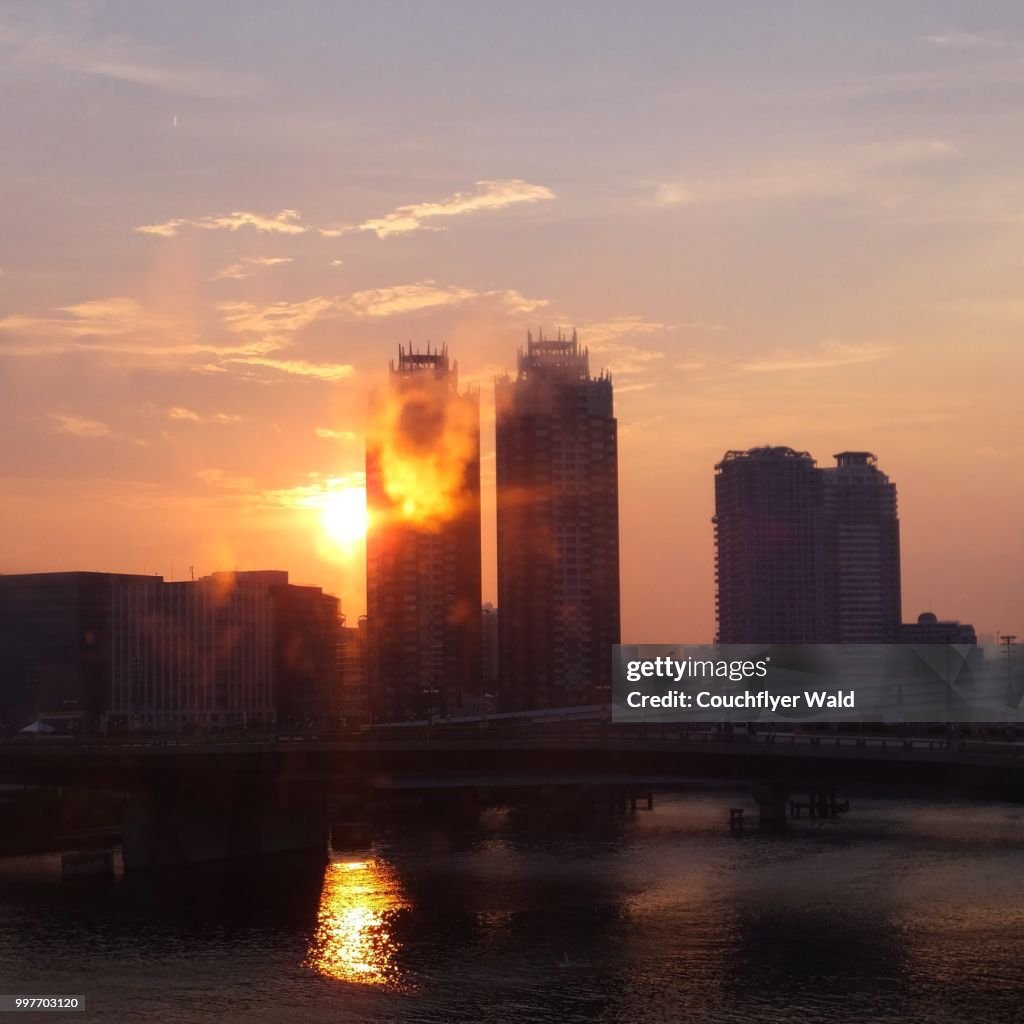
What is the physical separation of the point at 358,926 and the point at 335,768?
3218cm

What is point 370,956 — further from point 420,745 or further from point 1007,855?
point 1007,855

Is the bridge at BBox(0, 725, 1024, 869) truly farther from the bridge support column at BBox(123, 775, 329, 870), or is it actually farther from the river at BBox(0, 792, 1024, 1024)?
the river at BBox(0, 792, 1024, 1024)

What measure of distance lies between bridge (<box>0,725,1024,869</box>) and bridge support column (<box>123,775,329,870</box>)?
0.30ft

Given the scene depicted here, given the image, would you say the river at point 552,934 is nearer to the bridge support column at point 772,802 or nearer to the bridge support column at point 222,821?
the bridge support column at point 222,821

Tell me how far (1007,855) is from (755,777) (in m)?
18.5

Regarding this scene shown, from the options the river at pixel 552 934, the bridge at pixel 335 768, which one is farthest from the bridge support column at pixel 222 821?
the river at pixel 552 934

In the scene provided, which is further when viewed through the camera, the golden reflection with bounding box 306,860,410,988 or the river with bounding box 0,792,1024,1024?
the golden reflection with bounding box 306,860,410,988

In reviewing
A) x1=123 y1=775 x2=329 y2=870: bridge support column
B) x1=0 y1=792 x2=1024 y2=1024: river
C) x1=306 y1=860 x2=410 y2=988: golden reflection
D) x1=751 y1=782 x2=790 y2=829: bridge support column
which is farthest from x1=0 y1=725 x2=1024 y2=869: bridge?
x1=751 y1=782 x2=790 y2=829: bridge support column

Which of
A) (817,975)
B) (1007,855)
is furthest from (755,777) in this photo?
(817,975)

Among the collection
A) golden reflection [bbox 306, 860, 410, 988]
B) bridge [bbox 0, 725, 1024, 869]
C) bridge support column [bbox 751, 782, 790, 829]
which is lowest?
bridge support column [bbox 751, 782, 790, 829]

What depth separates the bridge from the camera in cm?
10281

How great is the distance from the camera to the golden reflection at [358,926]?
2854 inches

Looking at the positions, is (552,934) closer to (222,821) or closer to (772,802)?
(222,821)

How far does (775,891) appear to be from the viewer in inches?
3622
